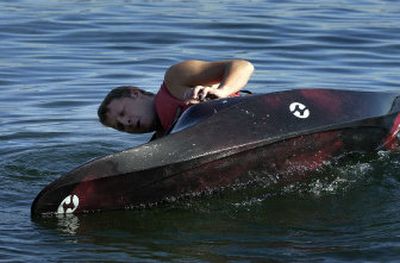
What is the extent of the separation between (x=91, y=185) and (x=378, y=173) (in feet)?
6.61

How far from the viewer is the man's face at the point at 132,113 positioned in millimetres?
7000

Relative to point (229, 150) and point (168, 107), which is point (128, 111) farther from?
point (229, 150)

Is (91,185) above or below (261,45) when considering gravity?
below

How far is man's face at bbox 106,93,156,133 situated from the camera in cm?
700

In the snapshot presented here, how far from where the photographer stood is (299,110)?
278 inches

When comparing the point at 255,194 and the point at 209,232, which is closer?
the point at 209,232

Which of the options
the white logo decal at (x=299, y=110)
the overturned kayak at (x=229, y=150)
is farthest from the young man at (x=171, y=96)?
the white logo decal at (x=299, y=110)

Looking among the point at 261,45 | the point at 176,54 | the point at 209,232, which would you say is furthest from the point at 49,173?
the point at 261,45

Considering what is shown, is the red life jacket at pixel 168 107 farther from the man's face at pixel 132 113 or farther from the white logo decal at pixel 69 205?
the white logo decal at pixel 69 205

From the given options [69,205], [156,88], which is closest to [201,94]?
[69,205]

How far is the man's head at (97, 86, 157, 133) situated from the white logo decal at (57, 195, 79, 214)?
0.63 m

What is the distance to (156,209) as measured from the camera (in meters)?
6.89

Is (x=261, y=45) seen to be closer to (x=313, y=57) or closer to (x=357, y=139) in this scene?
(x=313, y=57)

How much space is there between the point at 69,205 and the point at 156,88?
4.52 m
